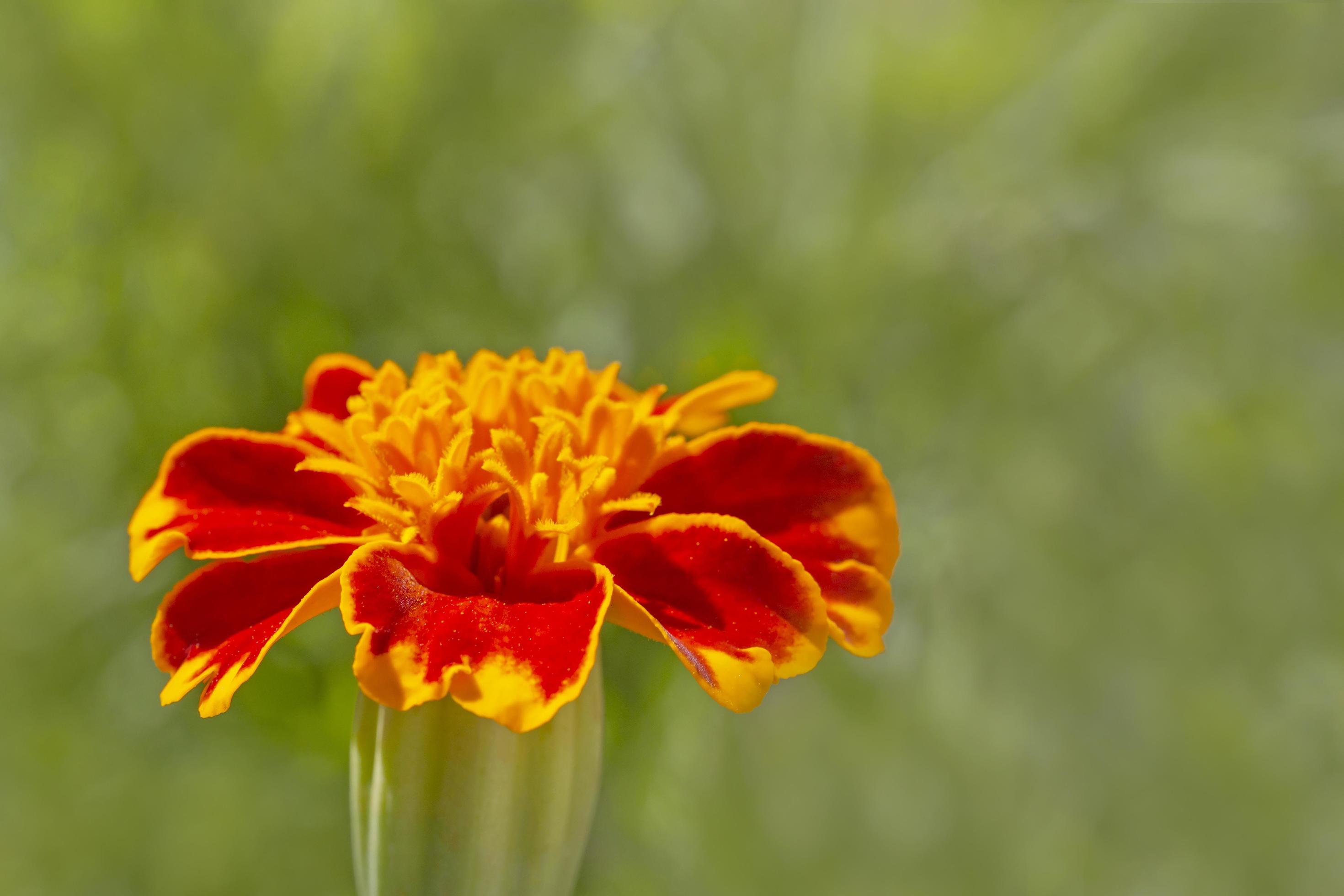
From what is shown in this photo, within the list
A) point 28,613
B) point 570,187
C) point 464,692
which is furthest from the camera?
point 570,187

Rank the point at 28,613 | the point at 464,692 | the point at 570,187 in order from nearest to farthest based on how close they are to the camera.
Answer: the point at 464,692 → the point at 28,613 → the point at 570,187

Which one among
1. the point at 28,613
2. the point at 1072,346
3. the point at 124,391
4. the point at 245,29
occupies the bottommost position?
the point at 28,613

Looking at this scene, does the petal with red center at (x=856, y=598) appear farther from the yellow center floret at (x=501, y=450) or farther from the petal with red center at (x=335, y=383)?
the petal with red center at (x=335, y=383)

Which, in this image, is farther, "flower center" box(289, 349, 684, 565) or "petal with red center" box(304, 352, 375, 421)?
→ "petal with red center" box(304, 352, 375, 421)

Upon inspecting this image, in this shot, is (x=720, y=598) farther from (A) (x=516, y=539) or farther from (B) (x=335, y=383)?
(B) (x=335, y=383)

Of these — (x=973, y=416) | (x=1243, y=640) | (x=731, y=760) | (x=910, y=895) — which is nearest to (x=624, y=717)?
(x=731, y=760)

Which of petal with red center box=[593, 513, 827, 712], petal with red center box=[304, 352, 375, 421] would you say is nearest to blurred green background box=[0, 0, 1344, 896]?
petal with red center box=[304, 352, 375, 421]

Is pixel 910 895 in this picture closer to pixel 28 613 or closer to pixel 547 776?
pixel 547 776

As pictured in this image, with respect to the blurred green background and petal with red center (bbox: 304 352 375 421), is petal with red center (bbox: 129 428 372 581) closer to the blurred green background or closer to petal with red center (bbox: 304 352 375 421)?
petal with red center (bbox: 304 352 375 421)
